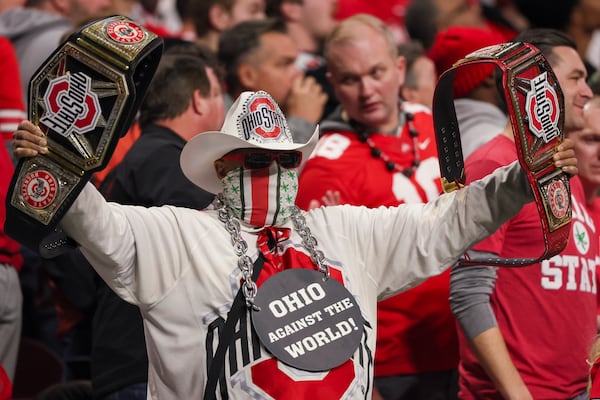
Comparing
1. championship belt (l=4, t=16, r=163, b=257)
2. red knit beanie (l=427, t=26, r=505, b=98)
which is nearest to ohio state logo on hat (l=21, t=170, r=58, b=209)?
championship belt (l=4, t=16, r=163, b=257)

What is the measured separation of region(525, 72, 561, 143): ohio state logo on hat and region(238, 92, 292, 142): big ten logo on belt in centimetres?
72

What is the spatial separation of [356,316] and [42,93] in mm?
1091

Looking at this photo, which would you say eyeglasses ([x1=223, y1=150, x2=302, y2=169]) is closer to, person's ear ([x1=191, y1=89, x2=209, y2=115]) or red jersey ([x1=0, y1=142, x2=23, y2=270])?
person's ear ([x1=191, y1=89, x2=209, y2=115])

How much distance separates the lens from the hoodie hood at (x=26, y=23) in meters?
6.14

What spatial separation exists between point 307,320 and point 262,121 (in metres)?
0.60

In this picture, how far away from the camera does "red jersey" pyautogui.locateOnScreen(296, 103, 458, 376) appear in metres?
4.77

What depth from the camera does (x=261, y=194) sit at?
349 cm

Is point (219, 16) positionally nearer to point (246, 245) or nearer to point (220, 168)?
point (220, 168)

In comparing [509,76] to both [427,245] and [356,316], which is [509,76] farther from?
[356,316]

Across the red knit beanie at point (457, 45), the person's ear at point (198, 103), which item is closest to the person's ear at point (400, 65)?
the red knit beanie at point (457, 45)

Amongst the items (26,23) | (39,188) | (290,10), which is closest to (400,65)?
(26,23)

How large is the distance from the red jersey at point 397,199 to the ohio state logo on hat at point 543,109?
1.41m

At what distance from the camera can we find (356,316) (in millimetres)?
3479

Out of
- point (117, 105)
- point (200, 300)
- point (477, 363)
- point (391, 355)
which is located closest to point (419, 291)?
point (391, 355)
